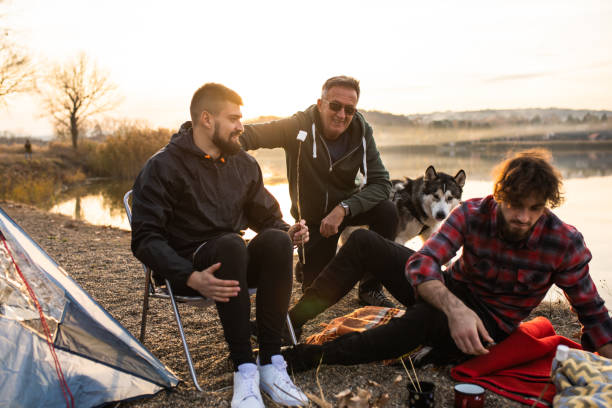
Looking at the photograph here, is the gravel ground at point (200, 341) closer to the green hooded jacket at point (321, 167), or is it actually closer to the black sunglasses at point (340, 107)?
the green hooded jacket at point (321, 167)

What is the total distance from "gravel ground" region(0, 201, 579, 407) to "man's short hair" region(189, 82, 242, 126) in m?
1.41

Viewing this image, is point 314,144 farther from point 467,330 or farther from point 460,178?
point 467,330

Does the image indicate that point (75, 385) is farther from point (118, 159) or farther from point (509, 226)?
point (118, 159)

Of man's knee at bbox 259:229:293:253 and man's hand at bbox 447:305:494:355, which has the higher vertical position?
man's knee at bbox 259:229:293:253

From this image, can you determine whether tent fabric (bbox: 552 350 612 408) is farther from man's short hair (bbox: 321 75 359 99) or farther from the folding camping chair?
man's short hair (bbox: 321 75 359 99)

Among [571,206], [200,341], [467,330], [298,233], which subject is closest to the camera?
[467,330]

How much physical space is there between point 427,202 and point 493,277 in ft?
8.41

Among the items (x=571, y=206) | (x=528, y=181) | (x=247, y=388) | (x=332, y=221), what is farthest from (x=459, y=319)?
(x=571, y=206)

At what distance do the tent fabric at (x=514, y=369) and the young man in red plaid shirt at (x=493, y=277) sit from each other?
8 centimetres

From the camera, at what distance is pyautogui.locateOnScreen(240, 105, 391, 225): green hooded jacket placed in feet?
12.4

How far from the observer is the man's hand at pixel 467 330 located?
2.08m

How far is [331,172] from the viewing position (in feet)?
12.5

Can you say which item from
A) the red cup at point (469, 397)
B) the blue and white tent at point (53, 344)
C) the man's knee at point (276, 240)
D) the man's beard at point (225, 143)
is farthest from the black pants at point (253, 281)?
the red cup at point (469, 397)

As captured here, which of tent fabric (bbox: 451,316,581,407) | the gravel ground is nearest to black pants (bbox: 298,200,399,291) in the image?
the gravel ground
